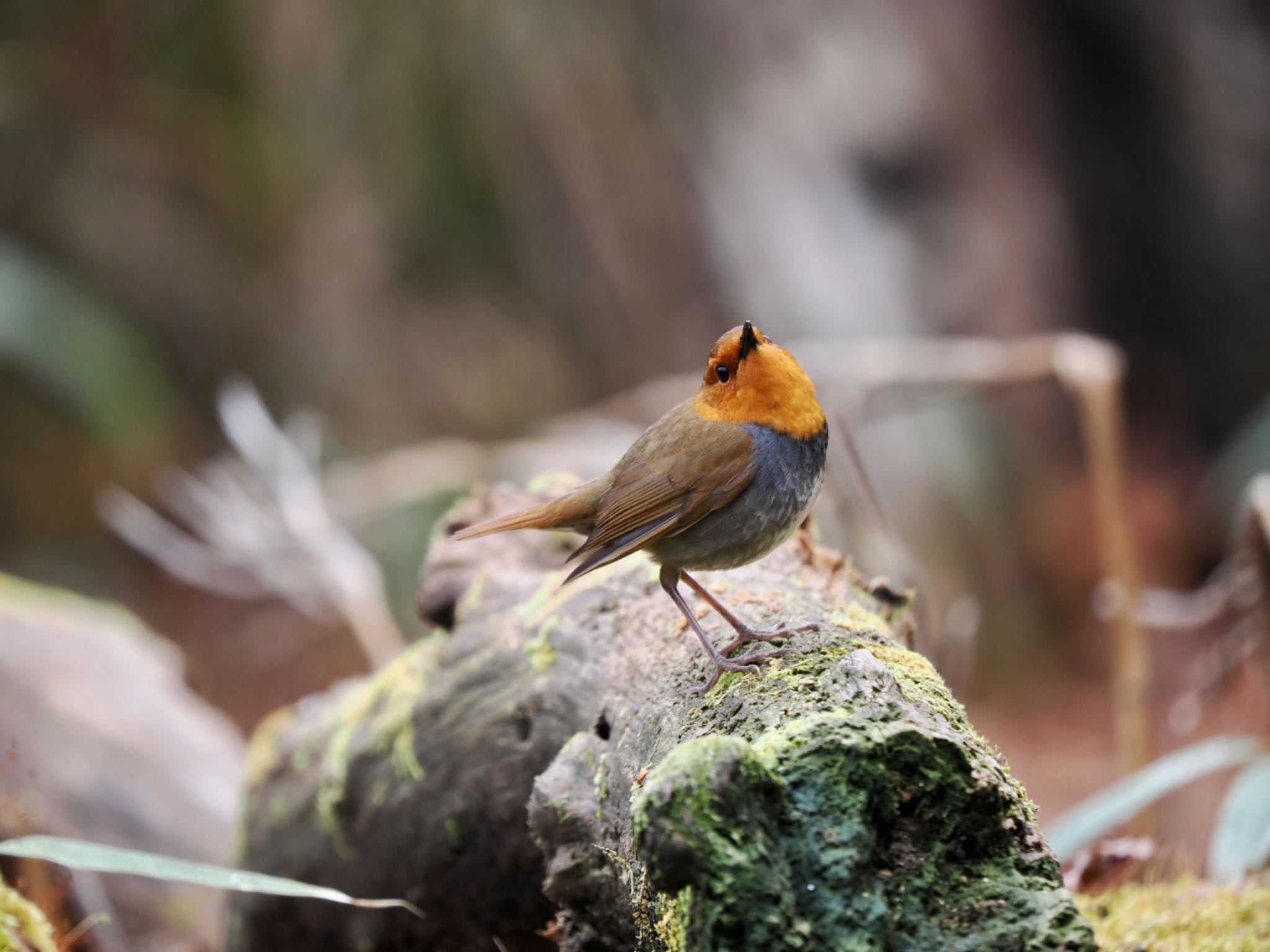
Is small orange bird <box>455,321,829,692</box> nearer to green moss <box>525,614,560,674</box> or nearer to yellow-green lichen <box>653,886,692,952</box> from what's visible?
green moss <box>525,614,560,674</box>

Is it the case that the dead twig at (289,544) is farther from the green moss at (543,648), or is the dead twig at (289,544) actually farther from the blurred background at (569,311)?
the green moss at (543,648)

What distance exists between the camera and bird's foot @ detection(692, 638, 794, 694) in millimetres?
2070

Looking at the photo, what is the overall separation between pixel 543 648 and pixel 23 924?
1240 millimetres

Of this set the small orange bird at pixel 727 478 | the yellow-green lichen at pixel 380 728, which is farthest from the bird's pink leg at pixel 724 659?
the yellow-green lichen at pixel 380 728

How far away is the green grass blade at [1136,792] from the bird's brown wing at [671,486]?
1.60 m

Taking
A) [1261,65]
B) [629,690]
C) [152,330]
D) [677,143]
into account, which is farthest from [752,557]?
[152,330]

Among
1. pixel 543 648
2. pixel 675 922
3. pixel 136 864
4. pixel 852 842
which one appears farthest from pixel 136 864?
pixel 852 842

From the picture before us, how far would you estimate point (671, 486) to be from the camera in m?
2.47

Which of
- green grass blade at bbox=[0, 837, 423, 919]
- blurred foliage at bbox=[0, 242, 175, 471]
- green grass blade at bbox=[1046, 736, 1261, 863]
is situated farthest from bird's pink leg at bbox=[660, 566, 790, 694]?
blurred foliage at bbox=[0, 242, 175, 471]

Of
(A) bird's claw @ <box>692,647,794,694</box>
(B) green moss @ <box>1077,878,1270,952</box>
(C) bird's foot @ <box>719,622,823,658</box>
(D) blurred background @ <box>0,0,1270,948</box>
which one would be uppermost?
(D) blurred background @ <box>0,0,1270,948</box>

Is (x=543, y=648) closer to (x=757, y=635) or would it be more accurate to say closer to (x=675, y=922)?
(x=757, y=635)

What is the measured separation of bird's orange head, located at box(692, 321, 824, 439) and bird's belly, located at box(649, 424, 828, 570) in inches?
1.1

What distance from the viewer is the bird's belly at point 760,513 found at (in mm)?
2412

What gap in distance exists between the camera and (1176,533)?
25.7 ft
